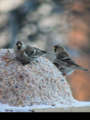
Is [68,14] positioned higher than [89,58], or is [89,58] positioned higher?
[68,14]

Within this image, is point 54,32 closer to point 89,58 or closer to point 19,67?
Answer: point 89,58

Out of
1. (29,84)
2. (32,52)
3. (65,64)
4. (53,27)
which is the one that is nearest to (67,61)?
(65,64)

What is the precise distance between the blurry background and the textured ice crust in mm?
3860

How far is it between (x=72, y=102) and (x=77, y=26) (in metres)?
4.52

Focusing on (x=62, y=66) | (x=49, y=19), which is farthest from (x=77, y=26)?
(x=62, y=66)

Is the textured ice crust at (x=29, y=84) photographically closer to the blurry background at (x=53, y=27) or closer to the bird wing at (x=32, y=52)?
the bird wing at (x=32, y=52)

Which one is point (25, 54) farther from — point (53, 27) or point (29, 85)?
point (53, 27)

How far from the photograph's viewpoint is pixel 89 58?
20.2ft

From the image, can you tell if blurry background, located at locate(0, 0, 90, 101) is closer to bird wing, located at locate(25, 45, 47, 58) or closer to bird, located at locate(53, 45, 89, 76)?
bird, located at locate(53, 45, 89, 76)

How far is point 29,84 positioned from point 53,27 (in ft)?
15.3

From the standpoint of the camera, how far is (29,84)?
1790 mm

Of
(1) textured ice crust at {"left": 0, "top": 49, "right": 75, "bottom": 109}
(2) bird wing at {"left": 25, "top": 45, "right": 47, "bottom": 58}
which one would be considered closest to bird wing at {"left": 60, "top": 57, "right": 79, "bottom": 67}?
(1) textured ice crust at {"left": 0, "top": 49, "right": 75, "bottom": 109}

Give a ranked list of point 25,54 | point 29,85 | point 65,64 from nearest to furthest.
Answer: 1. point 29,85
2. point 25,54
3. point 65,64

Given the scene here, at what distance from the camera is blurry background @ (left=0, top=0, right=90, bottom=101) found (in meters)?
6.00
